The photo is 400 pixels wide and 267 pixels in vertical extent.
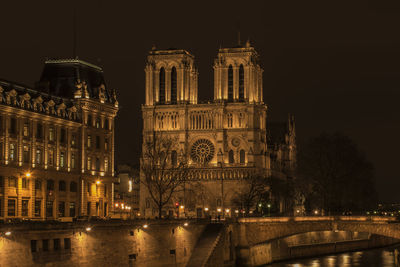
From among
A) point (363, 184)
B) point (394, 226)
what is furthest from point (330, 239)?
point (394, 226)

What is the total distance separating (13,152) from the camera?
9325cm

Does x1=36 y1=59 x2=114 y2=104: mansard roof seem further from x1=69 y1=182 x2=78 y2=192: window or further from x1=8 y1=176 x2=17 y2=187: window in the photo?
x1=8 y1=176 x2=17 y2=187: window

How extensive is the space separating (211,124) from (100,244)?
94.9m

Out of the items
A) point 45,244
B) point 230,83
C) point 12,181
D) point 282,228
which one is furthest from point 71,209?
point 230,83

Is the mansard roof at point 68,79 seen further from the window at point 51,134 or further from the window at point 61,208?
the window at point 61,208

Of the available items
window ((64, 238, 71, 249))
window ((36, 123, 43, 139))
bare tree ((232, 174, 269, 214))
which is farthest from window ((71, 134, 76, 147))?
bare tree ((232, 174, 269, 214))

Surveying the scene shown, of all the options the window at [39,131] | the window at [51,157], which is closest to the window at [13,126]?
the window at [39,131]

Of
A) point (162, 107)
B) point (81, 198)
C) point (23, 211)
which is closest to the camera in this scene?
point (23, 211)

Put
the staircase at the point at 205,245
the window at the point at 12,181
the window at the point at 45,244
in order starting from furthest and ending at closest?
the window at the point at 12,181
the staircase at the point at 205,245
the window at the point at 45,244

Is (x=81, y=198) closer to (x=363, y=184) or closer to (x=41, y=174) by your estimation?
(x=41, y=174)

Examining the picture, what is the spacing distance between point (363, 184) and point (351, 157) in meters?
5.04

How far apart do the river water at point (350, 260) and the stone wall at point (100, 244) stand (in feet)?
55.5

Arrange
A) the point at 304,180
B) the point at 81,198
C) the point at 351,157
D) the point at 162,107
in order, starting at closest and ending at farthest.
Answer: the point at 81,198 < the point at 351,157 < the point at 304,180 < the point at 162,107

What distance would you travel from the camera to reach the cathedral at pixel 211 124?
6383 inches
